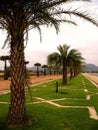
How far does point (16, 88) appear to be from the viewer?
1002cm

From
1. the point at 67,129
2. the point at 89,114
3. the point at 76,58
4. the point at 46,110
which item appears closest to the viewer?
the point at 67,129

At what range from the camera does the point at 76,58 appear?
4009cm

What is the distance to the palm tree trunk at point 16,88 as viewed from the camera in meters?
10.0

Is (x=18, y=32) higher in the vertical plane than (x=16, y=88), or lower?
higher

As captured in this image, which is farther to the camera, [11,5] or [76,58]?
[76,58]

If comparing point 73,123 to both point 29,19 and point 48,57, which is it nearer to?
point 29,19

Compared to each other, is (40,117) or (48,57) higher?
(48,57)

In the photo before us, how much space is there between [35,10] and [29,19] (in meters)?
0.50

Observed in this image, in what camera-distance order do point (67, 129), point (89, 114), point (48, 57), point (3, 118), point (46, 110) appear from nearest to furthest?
point (67, 129), point (3, 118), point (89, 114), point (46, 110), point (48, 57)

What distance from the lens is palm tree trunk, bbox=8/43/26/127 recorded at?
395 inches

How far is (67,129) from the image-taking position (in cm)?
964

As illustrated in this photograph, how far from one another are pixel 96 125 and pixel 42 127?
79.1 inches

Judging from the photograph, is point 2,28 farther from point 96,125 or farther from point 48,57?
point 48,57

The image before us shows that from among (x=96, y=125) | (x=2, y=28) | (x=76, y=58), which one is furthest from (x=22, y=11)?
(x=76, y=58)
